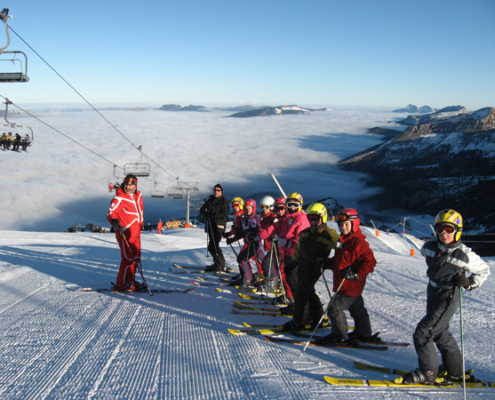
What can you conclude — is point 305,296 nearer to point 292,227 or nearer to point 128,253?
point 292,227

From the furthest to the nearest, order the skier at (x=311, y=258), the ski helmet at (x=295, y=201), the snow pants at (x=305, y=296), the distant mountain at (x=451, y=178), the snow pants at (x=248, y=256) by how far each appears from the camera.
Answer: the distant mountain at (x=451, y=178)
the snow pants at (x=248, y=256)
the ski helmet at (x=295, y=201)
the snow pants at (x=305, y=296)
the skier at (x=311, y=258)

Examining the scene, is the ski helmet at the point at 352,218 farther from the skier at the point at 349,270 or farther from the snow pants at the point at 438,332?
the snow pants at the point at 438,332

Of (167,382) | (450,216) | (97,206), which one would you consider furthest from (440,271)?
(97,206)

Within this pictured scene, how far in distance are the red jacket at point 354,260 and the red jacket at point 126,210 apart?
3.57 metres

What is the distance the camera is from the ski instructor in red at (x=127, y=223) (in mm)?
6125

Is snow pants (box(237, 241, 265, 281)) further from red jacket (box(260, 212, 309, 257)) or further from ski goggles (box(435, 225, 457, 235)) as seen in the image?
ski goggles (box(435, 225, 457, 235))

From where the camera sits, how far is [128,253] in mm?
6273

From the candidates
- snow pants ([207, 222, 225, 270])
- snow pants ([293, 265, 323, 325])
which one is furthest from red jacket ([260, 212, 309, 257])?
snow pants ([207, 222, 225, 270])

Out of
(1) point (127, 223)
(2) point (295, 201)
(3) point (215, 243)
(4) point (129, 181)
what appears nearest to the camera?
(2) point (295, 201)

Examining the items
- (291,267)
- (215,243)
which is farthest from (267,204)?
(291,267)

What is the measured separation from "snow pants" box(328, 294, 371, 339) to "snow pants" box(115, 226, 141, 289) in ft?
11.6

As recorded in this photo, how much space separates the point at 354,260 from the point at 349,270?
17 centimetres

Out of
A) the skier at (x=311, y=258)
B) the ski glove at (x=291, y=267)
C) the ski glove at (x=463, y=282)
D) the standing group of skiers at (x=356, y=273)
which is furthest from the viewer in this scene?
the ski glove at (x=291, y=267)

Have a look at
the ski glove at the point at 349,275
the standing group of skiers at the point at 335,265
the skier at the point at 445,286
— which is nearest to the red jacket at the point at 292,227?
the standing group of skiers at the point at 335,265
